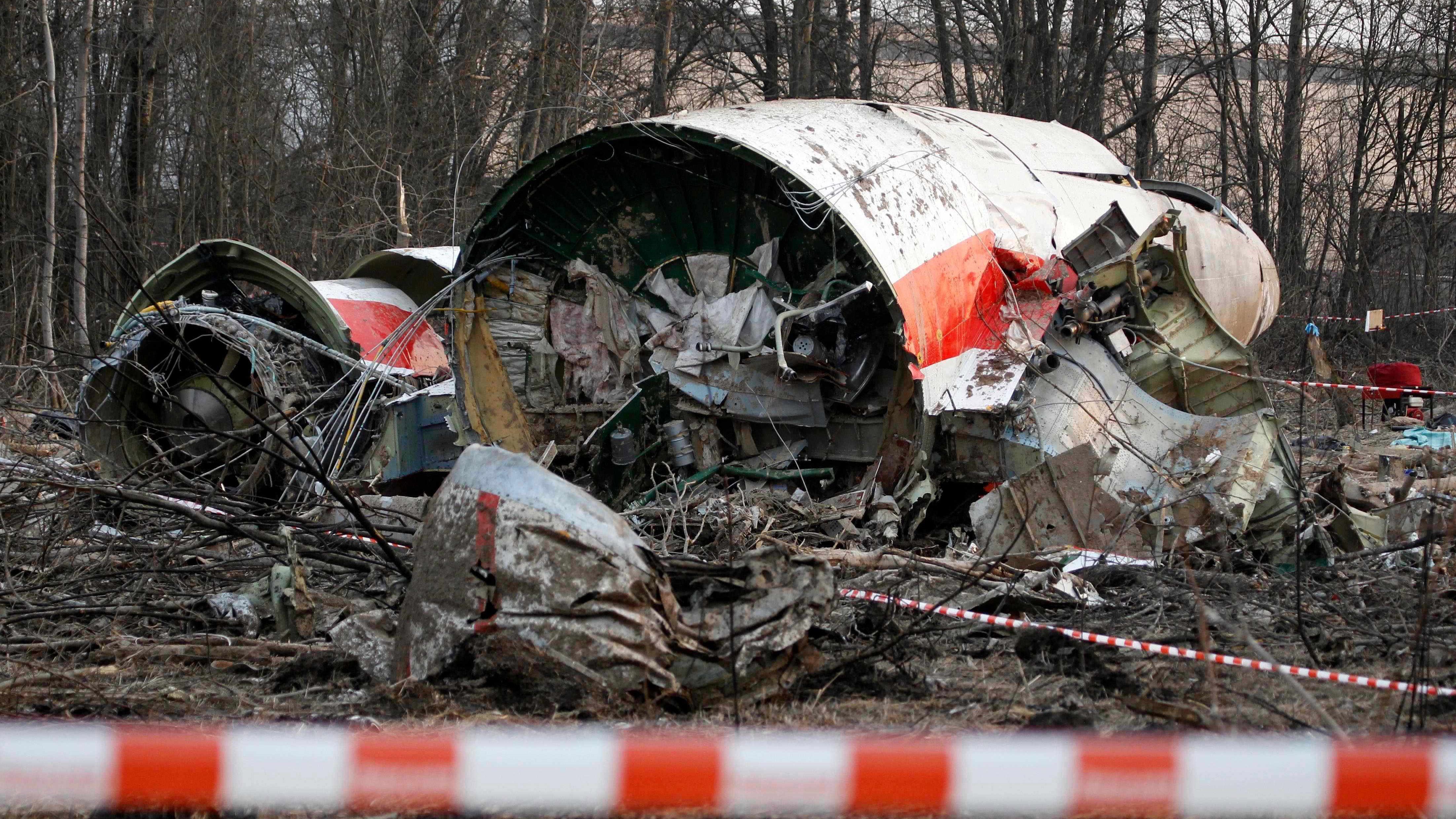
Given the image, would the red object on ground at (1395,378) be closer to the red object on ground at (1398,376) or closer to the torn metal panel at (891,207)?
the red object on ground at (1398,376)

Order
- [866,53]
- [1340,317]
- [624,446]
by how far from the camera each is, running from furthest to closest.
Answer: [866,53] < [1340,317] < [624,446]

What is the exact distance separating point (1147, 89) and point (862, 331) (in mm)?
16591

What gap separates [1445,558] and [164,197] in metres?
18.5

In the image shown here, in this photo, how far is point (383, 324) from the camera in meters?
9.45

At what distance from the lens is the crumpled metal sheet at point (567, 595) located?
3580 millimetres

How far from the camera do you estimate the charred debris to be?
584 centimetres

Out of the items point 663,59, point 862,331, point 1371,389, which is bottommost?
point 1371,389

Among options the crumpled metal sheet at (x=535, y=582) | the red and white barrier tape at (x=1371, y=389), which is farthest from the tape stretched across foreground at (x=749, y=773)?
the red and white barrier tape at (x=1371, y=389)

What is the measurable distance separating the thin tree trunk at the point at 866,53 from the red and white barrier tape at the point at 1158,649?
17412mm

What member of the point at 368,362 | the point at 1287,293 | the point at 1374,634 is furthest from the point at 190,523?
the point at 1287,293

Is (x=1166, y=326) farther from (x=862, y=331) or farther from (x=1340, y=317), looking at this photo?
(x=1340, y=317)

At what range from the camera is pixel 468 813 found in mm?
2953

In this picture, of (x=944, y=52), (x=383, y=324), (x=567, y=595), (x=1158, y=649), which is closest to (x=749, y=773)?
(x=567, y=595)

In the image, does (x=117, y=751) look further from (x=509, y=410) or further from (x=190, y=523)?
(x=509, y=410)
